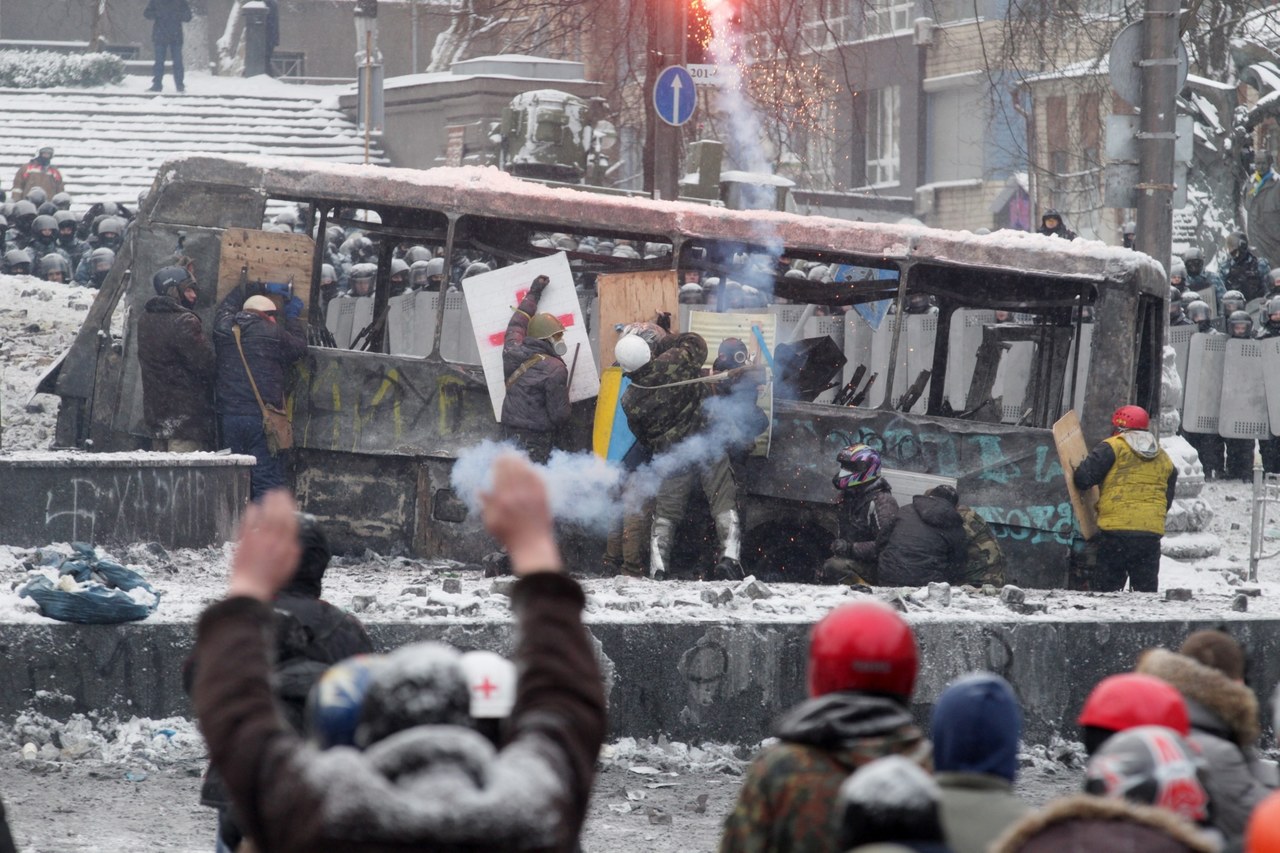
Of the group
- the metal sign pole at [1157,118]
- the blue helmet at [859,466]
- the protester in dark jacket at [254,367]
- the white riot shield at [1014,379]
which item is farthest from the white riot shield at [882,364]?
the protester in dark jacket at [254,367]

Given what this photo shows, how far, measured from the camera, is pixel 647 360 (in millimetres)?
11273

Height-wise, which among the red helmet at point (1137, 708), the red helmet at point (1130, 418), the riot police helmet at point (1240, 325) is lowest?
the red helmet at point (1137, 708)

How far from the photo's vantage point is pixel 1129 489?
11.2 metres

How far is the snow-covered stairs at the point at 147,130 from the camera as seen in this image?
31.3 m

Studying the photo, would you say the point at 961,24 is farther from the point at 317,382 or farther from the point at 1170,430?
the point at 317,382

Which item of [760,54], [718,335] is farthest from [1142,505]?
[760,54]

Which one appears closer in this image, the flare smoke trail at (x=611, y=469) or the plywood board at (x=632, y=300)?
the flare smoke trail at (x=611, y=469)

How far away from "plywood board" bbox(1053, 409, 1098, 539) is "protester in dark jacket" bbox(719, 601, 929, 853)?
8.54 meters

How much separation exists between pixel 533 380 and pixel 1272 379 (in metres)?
8.83

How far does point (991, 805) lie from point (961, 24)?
133 ft

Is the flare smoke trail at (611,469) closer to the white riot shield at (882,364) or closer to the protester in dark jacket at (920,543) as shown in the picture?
the white riot shield at (882,364)

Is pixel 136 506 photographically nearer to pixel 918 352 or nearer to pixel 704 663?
pixel 704 663

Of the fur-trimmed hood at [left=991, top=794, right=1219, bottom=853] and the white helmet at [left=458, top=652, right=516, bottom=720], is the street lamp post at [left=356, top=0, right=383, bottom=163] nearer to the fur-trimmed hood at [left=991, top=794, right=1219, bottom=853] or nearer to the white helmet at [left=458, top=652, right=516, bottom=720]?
the white helmet at [left=458, top=652, right=516, bottom=720]

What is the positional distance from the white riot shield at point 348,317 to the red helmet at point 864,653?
970cm
